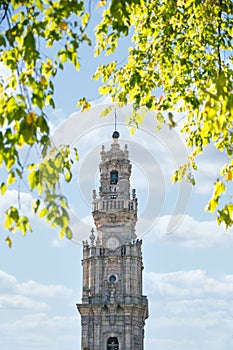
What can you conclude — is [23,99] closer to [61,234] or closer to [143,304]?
[61,234]

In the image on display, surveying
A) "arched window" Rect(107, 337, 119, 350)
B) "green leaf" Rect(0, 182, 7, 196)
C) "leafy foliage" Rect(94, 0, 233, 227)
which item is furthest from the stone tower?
"green leaf" Rect(0, 182, 7, 196)

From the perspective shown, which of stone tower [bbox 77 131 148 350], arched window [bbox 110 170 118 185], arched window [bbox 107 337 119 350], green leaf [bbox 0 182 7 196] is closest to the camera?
green leaf [bbox 0 182 7 196]

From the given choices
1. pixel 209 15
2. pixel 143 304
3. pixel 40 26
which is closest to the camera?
pixel 40 26

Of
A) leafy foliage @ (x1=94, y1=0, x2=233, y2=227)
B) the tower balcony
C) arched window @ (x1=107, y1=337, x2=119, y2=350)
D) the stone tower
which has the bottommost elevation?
leafy foliage @ (x1=94, y1=0, x2=233, y2=227)

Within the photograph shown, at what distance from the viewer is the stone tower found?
2238 inches

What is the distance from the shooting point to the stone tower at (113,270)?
Result: 2238 inches

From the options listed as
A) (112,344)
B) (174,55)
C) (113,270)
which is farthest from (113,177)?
(174,55)

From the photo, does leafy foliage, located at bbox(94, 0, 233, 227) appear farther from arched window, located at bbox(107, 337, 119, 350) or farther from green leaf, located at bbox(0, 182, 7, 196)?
arched window, located at bbox(107, 337, 119, 350)

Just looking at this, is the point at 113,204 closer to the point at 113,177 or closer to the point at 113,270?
the point at 113,177

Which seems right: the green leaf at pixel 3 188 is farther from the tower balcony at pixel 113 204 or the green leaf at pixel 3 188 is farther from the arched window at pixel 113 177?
the arched window at pixel 113 177

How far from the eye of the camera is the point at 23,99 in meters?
8.32

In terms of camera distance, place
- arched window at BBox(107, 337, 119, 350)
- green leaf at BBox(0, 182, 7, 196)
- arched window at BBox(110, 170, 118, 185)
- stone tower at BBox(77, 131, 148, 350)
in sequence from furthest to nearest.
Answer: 1. arched window at BBox(110, 170, 118, 185)
2. stone tower at BBox(77, 131, 148, 350)
3. arched window at BBox(107, 337, 119, 350)
4. green leaf at BBox(0, 182, 7, 196)

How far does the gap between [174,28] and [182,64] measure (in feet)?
2.37

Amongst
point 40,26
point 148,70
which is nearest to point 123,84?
point 148,70
